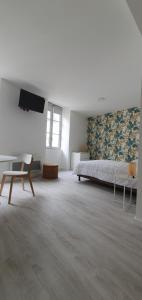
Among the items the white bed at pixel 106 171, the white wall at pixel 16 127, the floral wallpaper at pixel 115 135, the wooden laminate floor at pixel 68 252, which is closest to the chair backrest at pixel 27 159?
the wooden laminate floor at pixel 68 252

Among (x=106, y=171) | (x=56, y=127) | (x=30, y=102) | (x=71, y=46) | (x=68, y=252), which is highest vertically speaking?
(x=71, y=46)

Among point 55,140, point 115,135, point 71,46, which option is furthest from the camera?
point 55,140

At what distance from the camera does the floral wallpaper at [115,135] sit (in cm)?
568

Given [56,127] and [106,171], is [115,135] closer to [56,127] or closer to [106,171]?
[56,127]

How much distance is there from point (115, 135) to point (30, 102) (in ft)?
10.9

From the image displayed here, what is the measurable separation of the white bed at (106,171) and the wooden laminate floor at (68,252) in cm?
72

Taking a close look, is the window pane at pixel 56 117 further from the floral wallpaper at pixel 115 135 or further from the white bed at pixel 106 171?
the white bed at pixel 106 171

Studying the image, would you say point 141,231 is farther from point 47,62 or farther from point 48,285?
point 47,62

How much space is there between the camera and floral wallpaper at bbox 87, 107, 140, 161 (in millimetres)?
5677

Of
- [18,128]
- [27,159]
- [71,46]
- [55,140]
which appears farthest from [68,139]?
[71,46]

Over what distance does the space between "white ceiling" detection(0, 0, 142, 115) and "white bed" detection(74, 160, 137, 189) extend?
1982 mm

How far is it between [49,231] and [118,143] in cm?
482

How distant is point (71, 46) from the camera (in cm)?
273

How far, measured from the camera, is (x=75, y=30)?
93.7 inches
